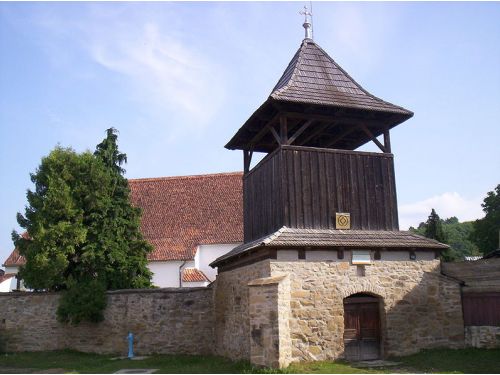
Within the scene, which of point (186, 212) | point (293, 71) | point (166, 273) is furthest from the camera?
point (186, 212)

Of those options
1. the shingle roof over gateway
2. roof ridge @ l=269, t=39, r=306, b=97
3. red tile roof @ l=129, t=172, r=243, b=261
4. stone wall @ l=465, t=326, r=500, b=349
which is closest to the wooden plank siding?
the shingle roof over gateway

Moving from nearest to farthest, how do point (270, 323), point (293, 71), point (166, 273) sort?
point (270, 323) < point (293, 71) < point (166, 273)

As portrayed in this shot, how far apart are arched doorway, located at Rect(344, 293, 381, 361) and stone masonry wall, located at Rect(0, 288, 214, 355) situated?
5.79m

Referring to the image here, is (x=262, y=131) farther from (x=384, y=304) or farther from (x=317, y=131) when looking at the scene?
(x=384, y=304)

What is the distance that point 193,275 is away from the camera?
2355cm

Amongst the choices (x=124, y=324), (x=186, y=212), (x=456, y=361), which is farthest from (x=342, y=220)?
(x=186, y=212)

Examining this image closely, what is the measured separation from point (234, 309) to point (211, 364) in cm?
168

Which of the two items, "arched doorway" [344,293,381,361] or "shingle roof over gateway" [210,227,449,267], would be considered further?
"arched doorway" [344,293,381,361]

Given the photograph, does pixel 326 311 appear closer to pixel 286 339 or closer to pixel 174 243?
pixel 286 339

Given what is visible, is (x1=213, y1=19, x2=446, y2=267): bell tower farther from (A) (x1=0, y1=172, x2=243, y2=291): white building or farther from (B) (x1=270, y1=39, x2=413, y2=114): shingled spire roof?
(A) (x1=0, y1=172, x2=243, y2=291): white building

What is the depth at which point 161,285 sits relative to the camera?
23.8 meters

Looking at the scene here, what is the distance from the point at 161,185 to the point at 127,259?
9.62m

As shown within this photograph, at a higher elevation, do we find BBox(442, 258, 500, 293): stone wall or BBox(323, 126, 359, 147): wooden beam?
BBox(323, 126, 359, 147): wooden beam

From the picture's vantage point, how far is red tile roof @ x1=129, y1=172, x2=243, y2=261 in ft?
81.5
